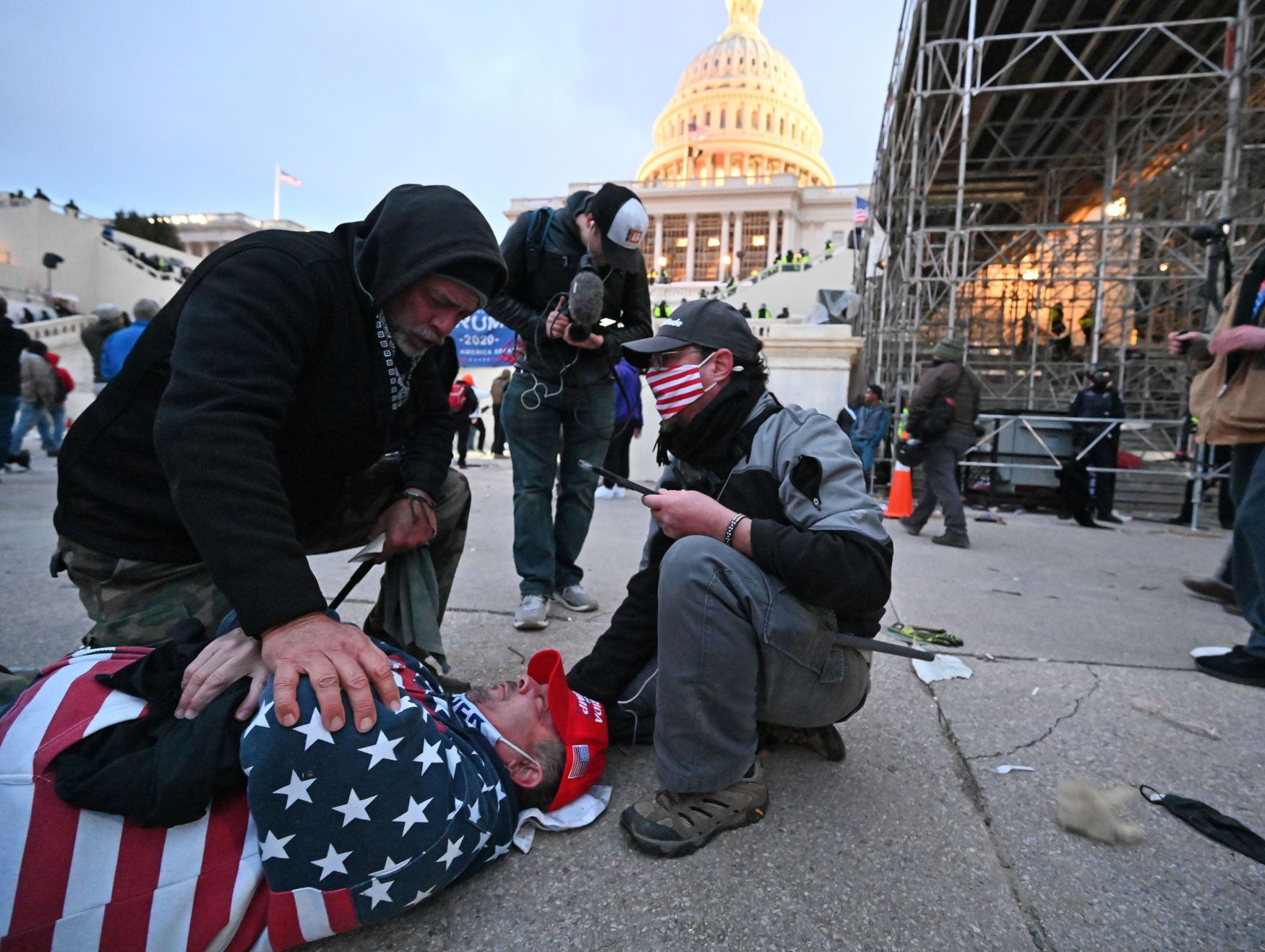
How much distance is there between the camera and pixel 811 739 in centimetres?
200

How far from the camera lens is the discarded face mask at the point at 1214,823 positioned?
1576 mm

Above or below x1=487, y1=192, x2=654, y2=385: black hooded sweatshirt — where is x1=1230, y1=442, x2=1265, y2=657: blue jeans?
below

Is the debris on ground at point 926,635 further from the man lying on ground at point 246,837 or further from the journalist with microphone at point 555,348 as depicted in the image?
the man lying on ground at point 246,837

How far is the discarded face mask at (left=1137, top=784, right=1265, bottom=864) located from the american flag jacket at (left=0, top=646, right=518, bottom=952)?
1.78 meters

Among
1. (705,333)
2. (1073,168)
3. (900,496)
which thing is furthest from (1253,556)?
(1073,168)

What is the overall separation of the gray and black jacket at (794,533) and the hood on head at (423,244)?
0.82 meters

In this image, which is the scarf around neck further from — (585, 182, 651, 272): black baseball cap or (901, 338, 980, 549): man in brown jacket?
(901, 338, 980, 549): man in brown jacket

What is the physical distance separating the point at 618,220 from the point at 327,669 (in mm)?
2358

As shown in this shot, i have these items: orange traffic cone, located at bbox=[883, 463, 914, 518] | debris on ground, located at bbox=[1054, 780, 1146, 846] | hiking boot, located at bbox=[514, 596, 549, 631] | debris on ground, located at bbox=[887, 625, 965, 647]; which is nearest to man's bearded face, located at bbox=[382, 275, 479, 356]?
hiking boot, located at bbox=[514, 596, 549, 631]

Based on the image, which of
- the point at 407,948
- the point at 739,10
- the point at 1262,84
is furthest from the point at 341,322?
the point at 739,10

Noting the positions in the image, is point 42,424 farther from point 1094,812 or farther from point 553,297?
point 1094,812

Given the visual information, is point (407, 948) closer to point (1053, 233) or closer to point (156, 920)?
point (156, 920)

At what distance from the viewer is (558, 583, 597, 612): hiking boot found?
3.36 meters

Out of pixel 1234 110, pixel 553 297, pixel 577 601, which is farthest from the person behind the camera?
pixel 1234 110
